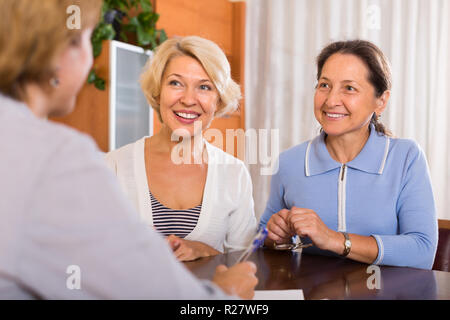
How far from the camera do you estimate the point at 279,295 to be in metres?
1.00

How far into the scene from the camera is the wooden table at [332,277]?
1.03m

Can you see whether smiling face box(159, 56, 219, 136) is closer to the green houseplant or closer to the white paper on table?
the white paper on table

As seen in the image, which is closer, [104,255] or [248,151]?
[104,255]

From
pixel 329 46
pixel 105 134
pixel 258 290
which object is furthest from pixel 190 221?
pixel 105 134

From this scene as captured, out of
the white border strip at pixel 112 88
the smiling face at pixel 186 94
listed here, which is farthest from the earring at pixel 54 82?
the white border strip at pixel 112 88

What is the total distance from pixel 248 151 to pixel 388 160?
9.55 ft

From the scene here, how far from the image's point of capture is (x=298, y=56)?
14.1 feet

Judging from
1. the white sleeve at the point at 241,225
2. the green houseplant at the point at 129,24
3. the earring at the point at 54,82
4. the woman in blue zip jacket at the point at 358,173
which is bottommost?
the white sleeve at the point at 241,225

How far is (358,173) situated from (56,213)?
50.5 inches

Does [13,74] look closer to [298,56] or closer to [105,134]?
A: [105,134]

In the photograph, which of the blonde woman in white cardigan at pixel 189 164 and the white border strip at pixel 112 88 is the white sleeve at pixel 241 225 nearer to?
the blonde woman in white cardigan at pixel 189 164

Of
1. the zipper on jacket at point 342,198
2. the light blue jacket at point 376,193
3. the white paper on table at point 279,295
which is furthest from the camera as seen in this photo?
the zipper on jacket at point 342,198

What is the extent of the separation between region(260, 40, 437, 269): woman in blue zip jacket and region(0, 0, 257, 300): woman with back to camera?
89 cm

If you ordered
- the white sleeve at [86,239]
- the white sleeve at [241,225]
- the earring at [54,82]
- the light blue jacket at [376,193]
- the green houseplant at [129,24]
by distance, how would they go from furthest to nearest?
the green houseplant at [129,24] < the white sleeve at [241,225] < the light blue jacket at [376,193] < the earring at [54,82] < the white sleeve at [86,239]
